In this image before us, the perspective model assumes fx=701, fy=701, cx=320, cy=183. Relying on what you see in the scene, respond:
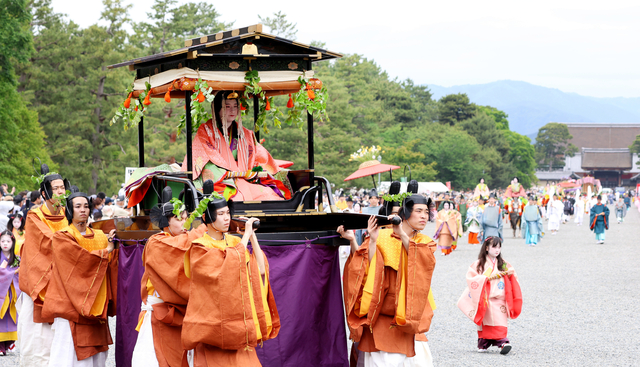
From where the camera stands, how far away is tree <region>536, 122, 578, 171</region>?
100 meters

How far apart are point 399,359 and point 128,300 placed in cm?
253

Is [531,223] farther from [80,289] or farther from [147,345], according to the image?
[147,345]

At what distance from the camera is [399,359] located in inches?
216

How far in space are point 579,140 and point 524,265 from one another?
318 ft

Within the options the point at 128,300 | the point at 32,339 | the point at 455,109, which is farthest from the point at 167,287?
the point at 455,109

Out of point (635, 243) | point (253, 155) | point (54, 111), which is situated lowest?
point (635, 243)

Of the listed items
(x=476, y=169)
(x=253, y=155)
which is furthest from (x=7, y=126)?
(x=476, y=169)

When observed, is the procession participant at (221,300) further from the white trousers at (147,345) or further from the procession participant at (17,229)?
the procession participant at (17,229)

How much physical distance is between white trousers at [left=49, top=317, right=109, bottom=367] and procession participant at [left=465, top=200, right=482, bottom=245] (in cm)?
1676

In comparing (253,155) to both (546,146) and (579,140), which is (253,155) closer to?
(546,146)

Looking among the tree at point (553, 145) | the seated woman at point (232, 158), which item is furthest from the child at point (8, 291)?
the tree at point (553, 145)

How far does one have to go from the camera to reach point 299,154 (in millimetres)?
28172

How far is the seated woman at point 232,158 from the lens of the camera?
270 inches

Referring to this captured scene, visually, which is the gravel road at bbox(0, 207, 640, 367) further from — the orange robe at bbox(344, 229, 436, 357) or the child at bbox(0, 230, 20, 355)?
the orange robe at bbox(344, 229, 436, 357)
